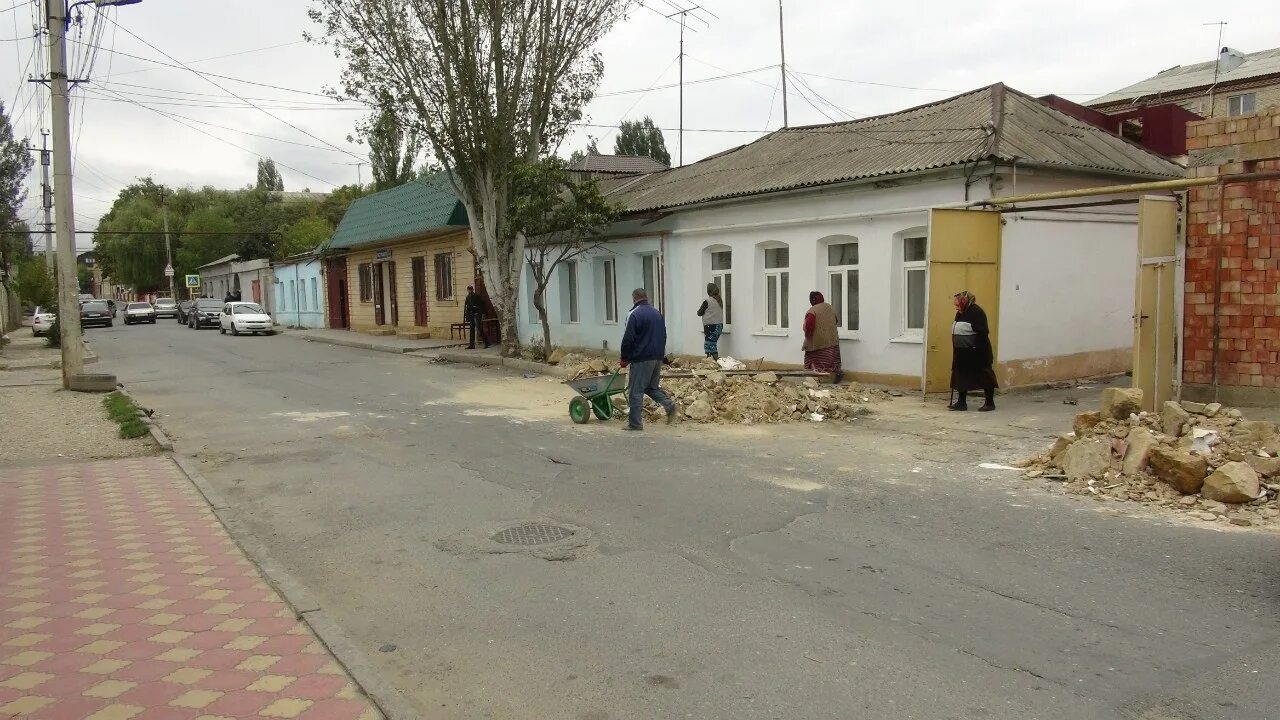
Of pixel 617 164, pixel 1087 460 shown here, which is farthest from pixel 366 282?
pixel 1087 460

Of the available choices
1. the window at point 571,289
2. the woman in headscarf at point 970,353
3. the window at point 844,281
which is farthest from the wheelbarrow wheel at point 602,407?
the window at point 571,289

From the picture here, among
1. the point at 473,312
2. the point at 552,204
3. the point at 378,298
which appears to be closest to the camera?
the point at 552,204

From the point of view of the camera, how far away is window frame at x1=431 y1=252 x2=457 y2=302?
28.7m

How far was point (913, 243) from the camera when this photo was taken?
1442 cm

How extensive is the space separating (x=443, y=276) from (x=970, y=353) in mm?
20873

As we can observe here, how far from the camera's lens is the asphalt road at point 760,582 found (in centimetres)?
394

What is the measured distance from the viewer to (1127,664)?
4.15 metres

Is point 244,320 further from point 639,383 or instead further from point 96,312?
point 639,383

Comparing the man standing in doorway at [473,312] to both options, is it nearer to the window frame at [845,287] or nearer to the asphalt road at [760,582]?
the window frame at [845,287]

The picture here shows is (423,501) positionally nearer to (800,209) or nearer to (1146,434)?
(1146,434)

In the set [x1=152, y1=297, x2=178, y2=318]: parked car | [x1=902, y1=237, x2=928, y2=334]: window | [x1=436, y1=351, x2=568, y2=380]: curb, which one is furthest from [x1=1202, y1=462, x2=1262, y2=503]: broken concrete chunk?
[x1=152, y1=297, x2=178, y2=318]: parked car

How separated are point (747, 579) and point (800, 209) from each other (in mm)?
11578

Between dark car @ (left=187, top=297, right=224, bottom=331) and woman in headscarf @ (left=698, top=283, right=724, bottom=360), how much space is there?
32035 mm

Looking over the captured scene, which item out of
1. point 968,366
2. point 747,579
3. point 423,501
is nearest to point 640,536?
point 747,579
